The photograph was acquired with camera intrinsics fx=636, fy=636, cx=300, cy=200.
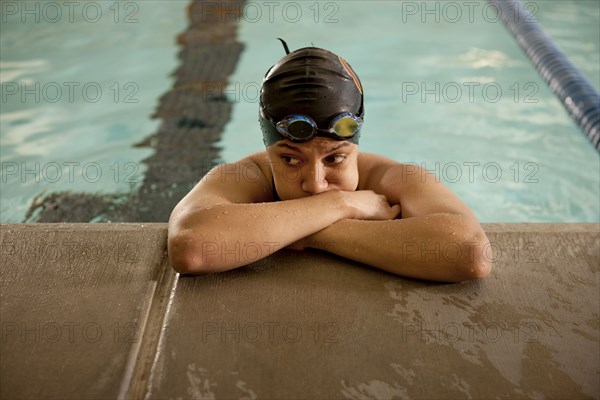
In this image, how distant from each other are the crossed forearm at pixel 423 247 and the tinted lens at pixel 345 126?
281 mm

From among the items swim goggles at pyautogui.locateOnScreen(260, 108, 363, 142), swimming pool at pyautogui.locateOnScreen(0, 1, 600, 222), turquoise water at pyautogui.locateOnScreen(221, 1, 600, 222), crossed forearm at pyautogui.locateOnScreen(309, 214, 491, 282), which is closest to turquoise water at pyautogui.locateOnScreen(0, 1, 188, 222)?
swimming pool at pyautogui.locateOnScreen(0, 1, 600, 222)

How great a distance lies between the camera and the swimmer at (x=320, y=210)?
1.79m

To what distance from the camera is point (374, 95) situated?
5.21 m

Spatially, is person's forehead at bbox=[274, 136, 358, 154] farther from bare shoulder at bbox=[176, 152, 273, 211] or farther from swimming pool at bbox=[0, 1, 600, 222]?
swimming pool at bbox=[0, 1, 600, 222]

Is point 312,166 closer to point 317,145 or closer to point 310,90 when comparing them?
point 317,145

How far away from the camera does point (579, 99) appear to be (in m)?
4.35

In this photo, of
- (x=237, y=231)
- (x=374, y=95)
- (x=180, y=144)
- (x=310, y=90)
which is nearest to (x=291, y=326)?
(x=237, y=231)

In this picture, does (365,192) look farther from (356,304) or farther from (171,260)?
(171,260)

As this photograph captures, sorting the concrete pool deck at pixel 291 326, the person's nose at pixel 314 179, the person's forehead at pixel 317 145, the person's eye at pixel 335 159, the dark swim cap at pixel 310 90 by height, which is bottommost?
the concrete pool deck at pixel 291 326

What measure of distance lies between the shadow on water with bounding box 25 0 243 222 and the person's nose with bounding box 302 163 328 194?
1511mm

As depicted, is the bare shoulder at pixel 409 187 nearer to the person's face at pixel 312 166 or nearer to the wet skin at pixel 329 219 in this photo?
the wet skin at pixel 329 219

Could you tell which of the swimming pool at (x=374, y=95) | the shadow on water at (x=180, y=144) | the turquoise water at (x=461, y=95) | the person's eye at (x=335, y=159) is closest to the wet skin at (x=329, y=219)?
the person's eye at (x=335, y=159)

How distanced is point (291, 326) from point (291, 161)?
556mm

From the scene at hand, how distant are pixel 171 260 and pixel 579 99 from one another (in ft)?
11.5
